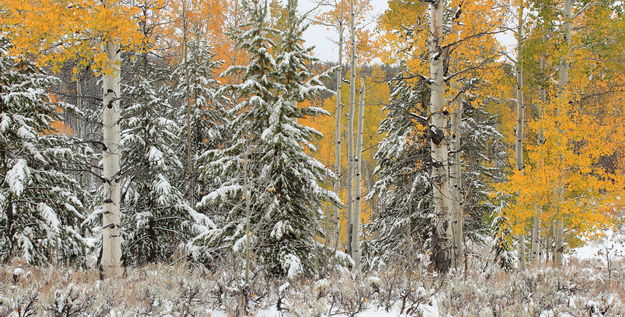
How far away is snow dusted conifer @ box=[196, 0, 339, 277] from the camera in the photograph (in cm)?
857

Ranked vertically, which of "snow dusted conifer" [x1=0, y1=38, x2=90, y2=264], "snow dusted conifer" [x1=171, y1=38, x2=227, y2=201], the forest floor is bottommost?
the forest floor

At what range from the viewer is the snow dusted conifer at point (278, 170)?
8570 mm

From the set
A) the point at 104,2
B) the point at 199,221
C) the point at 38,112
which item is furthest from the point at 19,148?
the point at 104,2

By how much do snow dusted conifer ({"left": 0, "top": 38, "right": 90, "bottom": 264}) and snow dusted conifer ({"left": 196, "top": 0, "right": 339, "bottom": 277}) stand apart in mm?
3536

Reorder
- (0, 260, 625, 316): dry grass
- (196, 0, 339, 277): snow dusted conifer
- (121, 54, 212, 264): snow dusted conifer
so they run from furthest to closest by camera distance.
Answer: (121, 54, 212, 264): snow dusted conifer → (196, 0, 339, 277): snow dusted conifer → (0, 260, 625, 316): dry grass

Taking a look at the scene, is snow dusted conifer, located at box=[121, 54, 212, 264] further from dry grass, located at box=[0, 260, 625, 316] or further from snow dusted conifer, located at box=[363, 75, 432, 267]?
snow dusted conifer, located at box=[363, 75, 432, 267]

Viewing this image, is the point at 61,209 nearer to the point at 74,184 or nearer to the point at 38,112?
the point at 74,184

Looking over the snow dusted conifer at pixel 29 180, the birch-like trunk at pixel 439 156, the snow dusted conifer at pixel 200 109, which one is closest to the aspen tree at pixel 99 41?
the snow dusted conifer at pixel 29 180

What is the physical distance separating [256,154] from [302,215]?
1.92 m

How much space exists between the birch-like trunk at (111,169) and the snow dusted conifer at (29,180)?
2.68 metres

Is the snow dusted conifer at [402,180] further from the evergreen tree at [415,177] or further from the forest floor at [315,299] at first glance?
the forest floor at [315,299]

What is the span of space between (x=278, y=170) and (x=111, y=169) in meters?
3.67

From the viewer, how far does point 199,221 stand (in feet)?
36.8

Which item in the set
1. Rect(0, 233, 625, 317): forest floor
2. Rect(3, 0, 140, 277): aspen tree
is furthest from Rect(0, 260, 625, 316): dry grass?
Rect(3, 0, 140, 277): aspen tree
